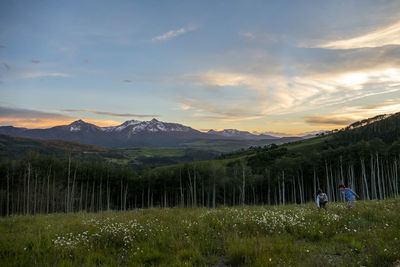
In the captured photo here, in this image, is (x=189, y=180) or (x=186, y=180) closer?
(x=189, y=180)

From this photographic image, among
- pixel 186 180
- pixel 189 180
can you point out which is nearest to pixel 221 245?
pixel 189 180

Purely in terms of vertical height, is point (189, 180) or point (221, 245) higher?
point (221, 245)

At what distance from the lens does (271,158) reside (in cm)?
12412

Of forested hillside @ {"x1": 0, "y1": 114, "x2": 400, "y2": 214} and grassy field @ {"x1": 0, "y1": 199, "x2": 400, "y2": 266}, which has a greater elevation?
grassy field @ {"x1": 0, "y1": 199, "x2": 400, "y2": 266}

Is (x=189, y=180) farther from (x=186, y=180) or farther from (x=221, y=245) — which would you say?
(x=221, y=245)

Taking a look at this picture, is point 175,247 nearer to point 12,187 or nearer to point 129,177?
point 129,177

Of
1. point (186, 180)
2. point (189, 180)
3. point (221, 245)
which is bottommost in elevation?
point (186, 180)

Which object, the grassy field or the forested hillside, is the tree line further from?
the grassy field

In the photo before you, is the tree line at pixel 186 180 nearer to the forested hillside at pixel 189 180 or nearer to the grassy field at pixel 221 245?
the forested hillside at pixel 189 180

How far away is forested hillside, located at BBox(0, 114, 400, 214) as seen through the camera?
64.0m

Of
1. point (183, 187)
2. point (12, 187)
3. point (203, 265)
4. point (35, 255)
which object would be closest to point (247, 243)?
point (203, 265)

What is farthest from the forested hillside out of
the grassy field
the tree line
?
the grassy field

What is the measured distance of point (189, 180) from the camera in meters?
79.9

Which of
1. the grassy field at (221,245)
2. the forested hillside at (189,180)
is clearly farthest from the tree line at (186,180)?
the grassy field at (221,245)
